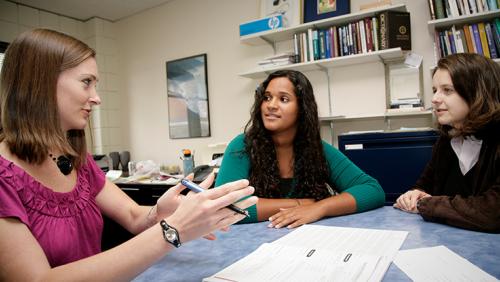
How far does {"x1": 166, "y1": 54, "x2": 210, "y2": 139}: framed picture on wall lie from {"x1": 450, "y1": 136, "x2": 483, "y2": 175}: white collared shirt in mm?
2674

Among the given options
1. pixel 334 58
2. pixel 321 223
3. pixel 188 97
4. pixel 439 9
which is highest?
pixel 439 9

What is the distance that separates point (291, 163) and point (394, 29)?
1543 millimetres

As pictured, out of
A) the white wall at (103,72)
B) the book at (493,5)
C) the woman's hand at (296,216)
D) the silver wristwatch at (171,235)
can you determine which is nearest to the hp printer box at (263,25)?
the book at (493,5)

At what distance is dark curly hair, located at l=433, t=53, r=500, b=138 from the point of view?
1270 mm

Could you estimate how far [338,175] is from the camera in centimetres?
156

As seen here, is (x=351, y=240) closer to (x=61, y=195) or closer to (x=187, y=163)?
(x=61, y=195)

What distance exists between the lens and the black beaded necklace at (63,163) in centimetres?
101

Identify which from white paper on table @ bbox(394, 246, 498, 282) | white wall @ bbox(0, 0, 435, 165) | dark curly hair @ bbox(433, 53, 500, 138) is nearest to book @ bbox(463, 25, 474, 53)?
white wall @ bbox(0, 0, 435, 165)

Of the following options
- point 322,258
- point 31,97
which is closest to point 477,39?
point 322,258

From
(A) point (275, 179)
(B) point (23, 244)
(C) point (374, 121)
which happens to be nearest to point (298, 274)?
(B) point (23, 244)

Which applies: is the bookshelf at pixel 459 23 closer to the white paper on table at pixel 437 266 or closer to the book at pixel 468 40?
the book at pixel 468 40

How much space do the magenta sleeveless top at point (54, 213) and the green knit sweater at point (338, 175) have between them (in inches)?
19.6

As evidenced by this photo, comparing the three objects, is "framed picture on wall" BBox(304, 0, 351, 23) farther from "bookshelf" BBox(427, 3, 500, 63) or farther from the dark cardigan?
the dark cardigan

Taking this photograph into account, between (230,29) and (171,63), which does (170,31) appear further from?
(230,29)
